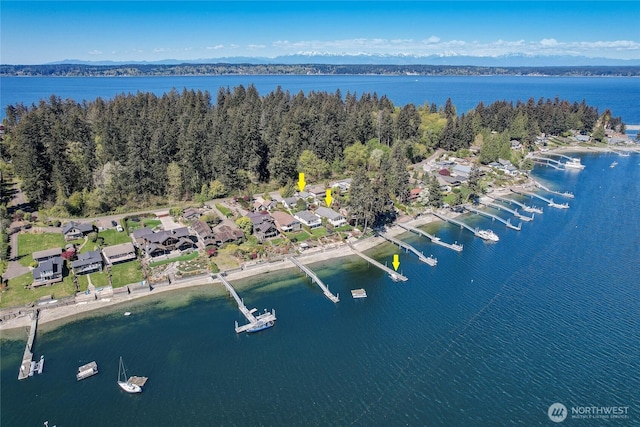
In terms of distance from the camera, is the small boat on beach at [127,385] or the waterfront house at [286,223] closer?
the small boat on beach at [127,385]

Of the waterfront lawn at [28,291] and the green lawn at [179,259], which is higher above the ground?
the waterfront lawn at [28,291]

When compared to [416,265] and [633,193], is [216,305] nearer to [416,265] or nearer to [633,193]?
[416,265]

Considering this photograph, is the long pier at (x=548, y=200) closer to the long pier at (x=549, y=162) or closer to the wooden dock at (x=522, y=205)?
the wooden dock at (x=522, y=205)

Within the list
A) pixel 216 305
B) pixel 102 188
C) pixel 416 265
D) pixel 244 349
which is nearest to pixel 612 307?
pixel 416 265

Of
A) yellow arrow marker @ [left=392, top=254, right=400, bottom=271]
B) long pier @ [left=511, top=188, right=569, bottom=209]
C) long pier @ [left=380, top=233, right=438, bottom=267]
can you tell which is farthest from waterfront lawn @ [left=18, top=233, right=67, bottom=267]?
long pier @ [left=511, top=188, right=569, bottom=209]

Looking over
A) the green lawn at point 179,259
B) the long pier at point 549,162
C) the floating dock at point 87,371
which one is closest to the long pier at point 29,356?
the floating dock at point 87,371

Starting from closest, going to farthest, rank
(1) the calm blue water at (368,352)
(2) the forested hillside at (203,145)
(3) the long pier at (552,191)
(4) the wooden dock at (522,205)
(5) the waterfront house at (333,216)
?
(1) the calm blue water at (368,352), (5) the waterfront house at (333,216), (2) the forested hillside at (203,145), (4) the wooden dock at (522,205), (3) the long pier at (552,191)

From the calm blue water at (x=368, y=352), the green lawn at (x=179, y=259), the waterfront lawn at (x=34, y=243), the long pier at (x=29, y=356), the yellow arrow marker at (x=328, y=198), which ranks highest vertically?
the yellow arrow marker at (x=328, y=198)
